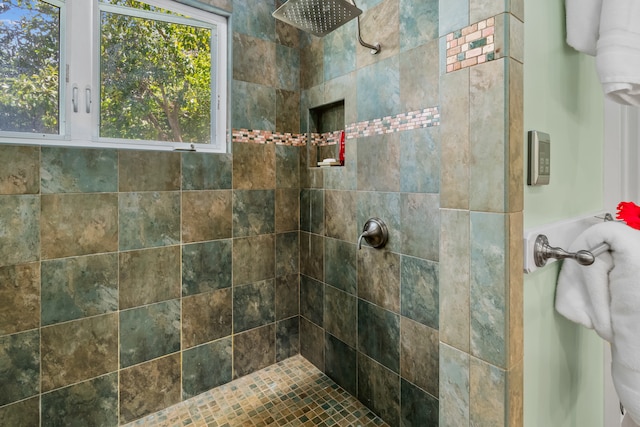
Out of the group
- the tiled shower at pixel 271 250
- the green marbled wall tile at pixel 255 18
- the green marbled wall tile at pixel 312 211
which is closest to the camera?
the tiled shower at pixel 271 250

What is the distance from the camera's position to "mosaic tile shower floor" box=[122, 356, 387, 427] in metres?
1.52

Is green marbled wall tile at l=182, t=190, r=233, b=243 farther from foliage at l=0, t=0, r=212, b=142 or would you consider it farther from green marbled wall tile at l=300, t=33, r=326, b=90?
green marbled wall tile at l=300, t=33, r=326, b=90

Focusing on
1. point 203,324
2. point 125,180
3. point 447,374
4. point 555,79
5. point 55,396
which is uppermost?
point 555,79

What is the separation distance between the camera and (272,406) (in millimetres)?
1615

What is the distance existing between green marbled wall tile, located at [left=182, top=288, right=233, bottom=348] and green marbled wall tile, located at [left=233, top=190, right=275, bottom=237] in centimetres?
36

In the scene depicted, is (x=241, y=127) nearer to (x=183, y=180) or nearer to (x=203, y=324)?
(x=183, y=180)

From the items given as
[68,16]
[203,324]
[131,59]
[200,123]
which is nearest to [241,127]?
[200,123]

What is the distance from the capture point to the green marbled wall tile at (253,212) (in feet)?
5.96

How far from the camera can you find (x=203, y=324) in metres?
1.72

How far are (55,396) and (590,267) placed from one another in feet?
6.41

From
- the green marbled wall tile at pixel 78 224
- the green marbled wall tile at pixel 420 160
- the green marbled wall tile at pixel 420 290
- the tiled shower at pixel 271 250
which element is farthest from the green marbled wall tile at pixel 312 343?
the green marbled wall tile at pixel 78 224

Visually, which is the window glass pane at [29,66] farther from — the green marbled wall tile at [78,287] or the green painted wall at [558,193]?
the green painted wall at [558,193]

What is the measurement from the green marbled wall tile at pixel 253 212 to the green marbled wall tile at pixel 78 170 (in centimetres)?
59

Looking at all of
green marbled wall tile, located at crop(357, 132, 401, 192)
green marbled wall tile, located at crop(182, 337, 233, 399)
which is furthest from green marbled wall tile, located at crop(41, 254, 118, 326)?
green marbled wall tile, located at crop(357, 132, 401, 192)
